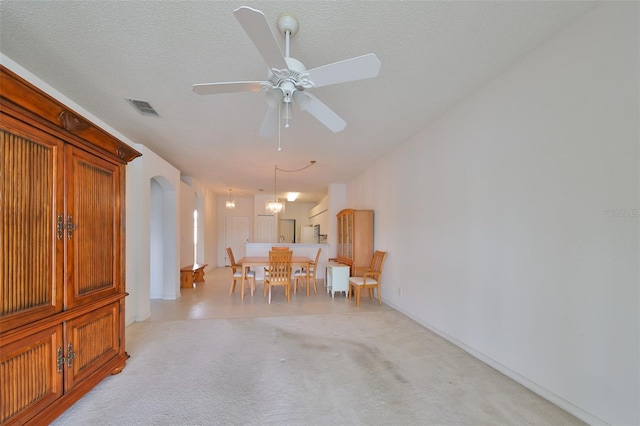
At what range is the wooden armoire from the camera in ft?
4.80

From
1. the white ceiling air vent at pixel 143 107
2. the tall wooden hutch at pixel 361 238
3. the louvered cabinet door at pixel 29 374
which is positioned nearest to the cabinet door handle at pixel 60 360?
the louvered cabinet door at pixel 29 374

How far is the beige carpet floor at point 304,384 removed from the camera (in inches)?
70.5

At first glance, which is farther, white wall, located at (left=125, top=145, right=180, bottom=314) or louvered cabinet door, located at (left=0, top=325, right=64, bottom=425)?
white wall, located at (left=125, top=145, right=180, bottom=314)

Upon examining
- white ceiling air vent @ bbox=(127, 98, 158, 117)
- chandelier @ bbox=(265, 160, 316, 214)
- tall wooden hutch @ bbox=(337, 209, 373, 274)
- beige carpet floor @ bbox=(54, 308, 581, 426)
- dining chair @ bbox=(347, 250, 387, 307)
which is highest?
white ceiling air vent @ bbox=(127, 98, 158, 117)

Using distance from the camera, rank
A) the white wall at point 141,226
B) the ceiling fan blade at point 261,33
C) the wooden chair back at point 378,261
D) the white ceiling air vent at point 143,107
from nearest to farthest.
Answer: the ceiling fan blade at point 261,33 → the white ceiling air vent at point 143,107 → the white wall at point 141,226 → the wooden chair back at point 378,261

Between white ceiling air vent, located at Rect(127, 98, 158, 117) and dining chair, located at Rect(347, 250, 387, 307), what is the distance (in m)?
3.79

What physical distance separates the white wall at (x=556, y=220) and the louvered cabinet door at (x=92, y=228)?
3.37m

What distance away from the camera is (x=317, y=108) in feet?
6.52

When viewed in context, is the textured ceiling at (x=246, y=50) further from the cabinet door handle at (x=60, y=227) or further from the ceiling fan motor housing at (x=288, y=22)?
the cabinet door handle at (x=60, y=227)

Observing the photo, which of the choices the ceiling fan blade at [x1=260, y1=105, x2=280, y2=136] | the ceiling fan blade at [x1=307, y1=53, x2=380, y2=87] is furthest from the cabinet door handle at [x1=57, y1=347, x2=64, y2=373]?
the ceiling fan blade at [x1=307, y1=53, x2=380, y2=87]

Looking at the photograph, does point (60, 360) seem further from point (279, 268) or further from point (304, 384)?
point (279, 268)

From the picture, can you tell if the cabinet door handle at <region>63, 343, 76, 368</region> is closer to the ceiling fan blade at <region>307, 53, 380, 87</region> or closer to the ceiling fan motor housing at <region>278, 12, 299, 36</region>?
the ceiling fan blade at <region>307, 53, 380, 87</region>

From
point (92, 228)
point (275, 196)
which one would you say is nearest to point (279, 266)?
point (92, 228)

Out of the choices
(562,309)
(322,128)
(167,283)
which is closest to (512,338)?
(562,309)
